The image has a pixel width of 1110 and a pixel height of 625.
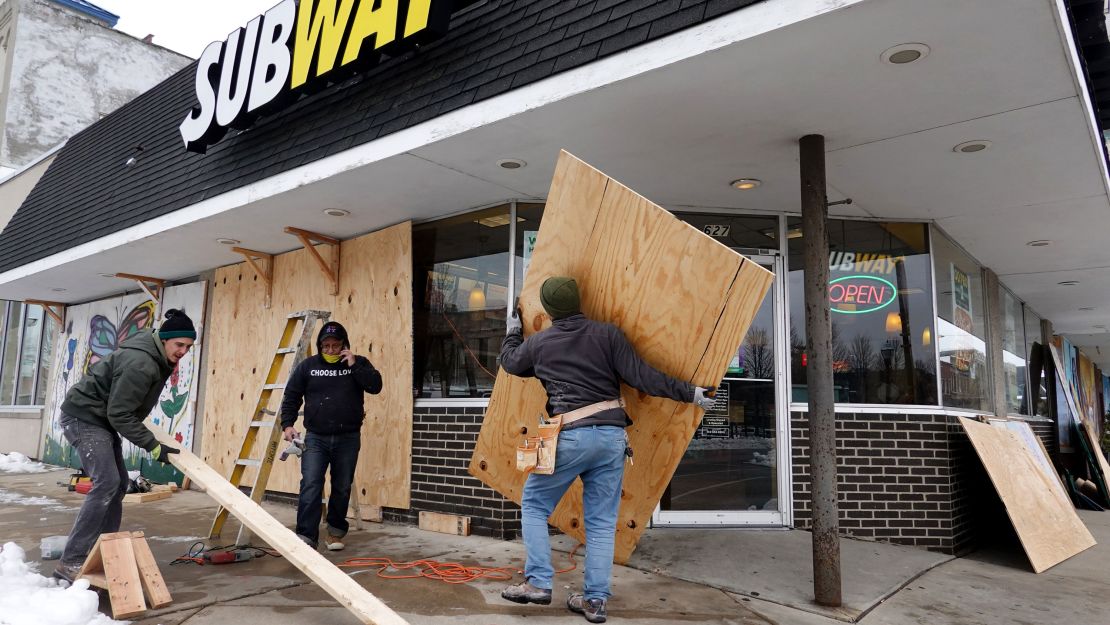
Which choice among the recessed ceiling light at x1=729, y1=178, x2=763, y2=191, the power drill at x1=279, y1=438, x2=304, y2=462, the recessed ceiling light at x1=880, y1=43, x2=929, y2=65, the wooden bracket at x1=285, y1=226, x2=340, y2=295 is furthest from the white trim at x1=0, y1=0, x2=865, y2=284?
the power drill at x1=279, y1=438, x2=304, y2=462

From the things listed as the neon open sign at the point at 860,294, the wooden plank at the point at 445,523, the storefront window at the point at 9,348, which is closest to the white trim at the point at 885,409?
the neon open sign at the point at 860,294

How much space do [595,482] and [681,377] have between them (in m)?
0.75

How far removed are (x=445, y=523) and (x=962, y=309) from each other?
5686 millimetres

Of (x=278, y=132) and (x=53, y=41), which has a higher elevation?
(x=53, y=41)

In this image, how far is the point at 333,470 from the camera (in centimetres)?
561

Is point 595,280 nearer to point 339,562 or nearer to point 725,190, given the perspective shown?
point 725,190

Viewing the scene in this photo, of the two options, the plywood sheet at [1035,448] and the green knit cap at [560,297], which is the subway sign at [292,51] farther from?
the plywood sheet at [1035,448]

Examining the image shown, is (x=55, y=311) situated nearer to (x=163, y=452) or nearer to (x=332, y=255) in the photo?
(x=332, y=255)

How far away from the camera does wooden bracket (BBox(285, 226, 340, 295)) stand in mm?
7422

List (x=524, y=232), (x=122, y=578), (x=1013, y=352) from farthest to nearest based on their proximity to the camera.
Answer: (x=1013, y=352)
(x=524, y=232)
(x=122, y=578)

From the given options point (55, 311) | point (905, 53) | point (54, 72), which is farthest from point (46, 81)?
point (905, 53)

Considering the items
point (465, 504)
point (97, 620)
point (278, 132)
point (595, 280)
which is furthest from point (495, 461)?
point (278, 132)

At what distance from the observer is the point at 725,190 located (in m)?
5.80

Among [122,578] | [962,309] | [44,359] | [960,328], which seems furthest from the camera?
[44,359]
